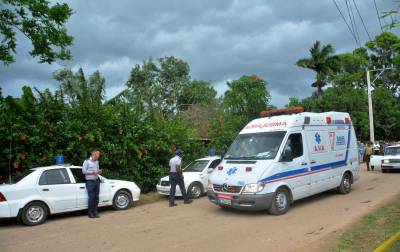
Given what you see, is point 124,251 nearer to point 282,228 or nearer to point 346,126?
point 282,228

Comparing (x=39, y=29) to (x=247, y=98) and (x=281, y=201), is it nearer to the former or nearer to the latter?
(x=281, y=201)

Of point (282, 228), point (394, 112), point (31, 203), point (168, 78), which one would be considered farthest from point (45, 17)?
point (394, 112)

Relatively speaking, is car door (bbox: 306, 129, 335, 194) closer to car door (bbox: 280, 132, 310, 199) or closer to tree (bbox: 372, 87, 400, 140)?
car door (bbox: 280, 132, 310, 199)

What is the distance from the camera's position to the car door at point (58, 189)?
32.7 feet

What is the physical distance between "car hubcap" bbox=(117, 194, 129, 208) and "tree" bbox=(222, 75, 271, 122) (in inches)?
859

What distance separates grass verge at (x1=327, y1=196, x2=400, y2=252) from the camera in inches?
258

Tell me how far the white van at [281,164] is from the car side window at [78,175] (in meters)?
3.65

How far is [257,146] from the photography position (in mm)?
10531

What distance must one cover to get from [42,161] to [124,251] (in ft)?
20.9

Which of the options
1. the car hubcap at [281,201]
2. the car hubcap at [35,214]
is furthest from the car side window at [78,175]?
the car hubcap at [281,201]

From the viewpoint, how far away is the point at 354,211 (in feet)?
32.0

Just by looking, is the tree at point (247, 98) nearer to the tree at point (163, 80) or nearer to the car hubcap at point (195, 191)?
the tree at point (163, 80)

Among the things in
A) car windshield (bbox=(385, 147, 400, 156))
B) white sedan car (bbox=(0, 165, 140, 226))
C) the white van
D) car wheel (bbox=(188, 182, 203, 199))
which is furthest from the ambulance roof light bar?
car windshield (bbox=(385, 147, 400, 156))

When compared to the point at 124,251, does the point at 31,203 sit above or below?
above
